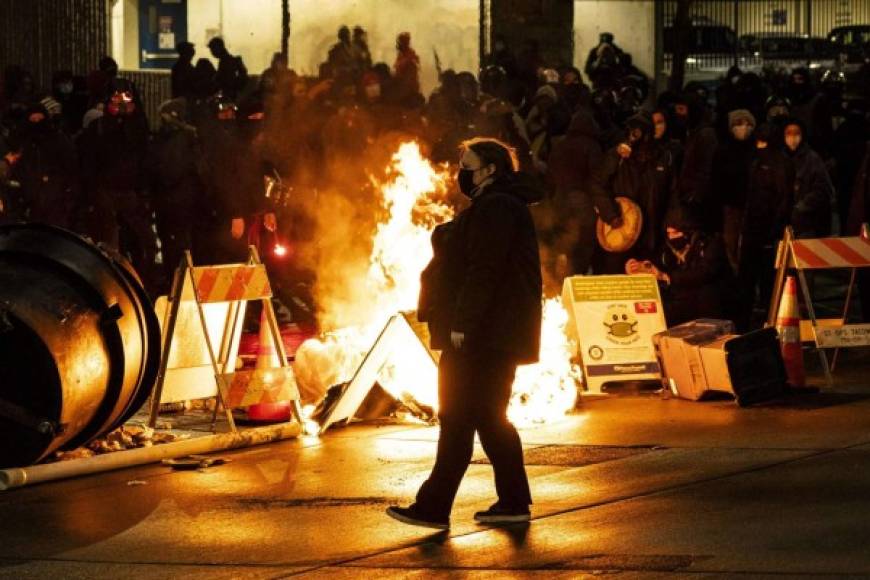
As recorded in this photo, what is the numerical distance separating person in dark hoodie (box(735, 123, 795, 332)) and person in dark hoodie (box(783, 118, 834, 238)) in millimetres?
958

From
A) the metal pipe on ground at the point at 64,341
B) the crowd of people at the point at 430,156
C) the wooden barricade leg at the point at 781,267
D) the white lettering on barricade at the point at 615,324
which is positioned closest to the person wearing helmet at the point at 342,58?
the crowd of people at the point at 430,156

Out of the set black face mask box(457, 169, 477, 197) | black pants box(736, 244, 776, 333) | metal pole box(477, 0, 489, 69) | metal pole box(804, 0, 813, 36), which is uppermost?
metal pole box(804, 0, 813, 36)

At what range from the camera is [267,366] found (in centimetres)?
1206

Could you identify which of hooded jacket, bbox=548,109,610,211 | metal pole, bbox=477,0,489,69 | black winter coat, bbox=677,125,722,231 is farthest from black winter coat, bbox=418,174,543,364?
metal pole, bbox=477,0,489,69

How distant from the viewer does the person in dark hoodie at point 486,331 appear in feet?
28.2

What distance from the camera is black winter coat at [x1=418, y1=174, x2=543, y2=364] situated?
8.56 m

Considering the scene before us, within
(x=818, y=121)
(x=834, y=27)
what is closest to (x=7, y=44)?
(x=818, y=121)

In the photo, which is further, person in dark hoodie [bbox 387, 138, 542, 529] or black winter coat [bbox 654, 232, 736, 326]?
black winter coat [bbox 654, 232, 736, 326]

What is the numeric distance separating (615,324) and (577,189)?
353cm

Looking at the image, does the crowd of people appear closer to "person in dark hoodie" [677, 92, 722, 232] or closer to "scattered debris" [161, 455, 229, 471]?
"person in dark hoodie" [677, 92, 722, 232]

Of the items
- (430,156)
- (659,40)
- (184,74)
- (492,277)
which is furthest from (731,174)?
(659,40)

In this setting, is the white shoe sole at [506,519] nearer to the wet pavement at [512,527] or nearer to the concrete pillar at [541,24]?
the wet pavement at [512,527]

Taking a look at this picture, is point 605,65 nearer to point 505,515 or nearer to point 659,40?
point 659,40

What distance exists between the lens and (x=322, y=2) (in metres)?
19.7
